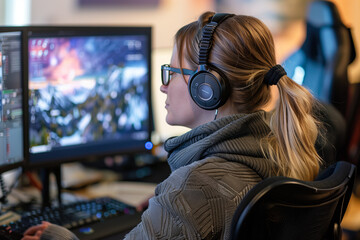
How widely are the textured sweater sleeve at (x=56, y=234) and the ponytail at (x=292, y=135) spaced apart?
516mm

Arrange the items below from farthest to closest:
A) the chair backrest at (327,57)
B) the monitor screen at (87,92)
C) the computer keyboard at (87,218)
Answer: the chair backrest at (327,57) < the monitor screen at (87,92) < the computer keyboard at (87,218)

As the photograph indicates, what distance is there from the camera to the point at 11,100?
137cm

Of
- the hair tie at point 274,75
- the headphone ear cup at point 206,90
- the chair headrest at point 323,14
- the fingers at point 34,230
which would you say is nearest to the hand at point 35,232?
the fingers at point 34,230

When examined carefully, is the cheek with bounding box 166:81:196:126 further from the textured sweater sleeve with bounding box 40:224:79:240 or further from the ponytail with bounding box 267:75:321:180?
the textured sweater sleeve with bounding box 40:224:79:240

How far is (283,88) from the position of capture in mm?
1089

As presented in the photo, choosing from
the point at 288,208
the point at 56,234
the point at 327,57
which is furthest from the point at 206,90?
the point at 327,57

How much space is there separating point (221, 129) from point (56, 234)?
1.58 ft

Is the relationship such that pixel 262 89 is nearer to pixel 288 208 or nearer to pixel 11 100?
pixel 288 208

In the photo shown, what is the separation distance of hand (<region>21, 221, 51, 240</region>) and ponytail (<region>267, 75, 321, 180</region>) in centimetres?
59

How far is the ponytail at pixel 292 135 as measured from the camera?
1.07 m

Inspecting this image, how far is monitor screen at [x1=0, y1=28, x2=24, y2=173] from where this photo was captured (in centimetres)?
134

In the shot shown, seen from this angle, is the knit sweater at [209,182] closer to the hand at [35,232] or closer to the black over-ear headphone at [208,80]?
the black over-ear headphone at [208,80]

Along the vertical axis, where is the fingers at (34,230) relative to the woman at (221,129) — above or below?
below

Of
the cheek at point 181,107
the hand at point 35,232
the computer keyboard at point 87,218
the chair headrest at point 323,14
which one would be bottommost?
the computer keyboard at point 87,218
